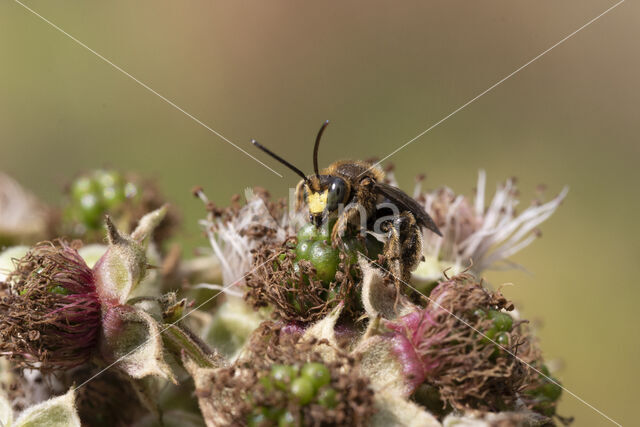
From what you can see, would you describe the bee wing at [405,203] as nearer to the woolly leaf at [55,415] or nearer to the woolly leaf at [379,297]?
the woolly leaf at [379,297]

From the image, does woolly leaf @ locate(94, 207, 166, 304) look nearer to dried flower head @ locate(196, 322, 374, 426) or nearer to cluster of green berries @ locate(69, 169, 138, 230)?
dried flower head @ locate(196, 322, 374, 426)

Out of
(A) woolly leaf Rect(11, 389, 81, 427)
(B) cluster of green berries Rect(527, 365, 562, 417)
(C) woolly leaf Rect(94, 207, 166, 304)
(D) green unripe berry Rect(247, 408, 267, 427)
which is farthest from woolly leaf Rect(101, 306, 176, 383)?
(B) cluster of green berries Rect(527, 365, 562, 417)

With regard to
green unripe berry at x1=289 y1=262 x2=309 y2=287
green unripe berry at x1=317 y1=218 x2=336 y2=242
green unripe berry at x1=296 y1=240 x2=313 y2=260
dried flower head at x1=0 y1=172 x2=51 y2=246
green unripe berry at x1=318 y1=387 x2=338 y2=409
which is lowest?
dried flower head at x1=0 y1=172 x2=51 y2=246

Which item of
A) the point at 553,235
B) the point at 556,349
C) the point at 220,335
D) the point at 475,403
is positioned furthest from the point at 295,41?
the point at 475,403

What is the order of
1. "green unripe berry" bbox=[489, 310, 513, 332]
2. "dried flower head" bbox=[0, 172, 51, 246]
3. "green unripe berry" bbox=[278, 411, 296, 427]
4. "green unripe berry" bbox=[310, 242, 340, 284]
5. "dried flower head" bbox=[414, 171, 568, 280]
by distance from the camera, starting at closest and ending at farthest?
"green unripe berry" bbox=[278, 411, 296, 427] < "green unripe berry" bbox=[489, 310, 513, 332] < "green unripe berry" bbox=[310, 242, 340, 284] < "dried flower head" bbox=[414, 171, 568, 280] < "dried flower head" bbox=[0, 172, 51, 246]

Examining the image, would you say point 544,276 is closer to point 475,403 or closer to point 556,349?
point 556,349

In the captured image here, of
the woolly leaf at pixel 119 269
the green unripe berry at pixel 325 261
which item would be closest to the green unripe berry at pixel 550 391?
the green unripe berry at pixel 325 261
